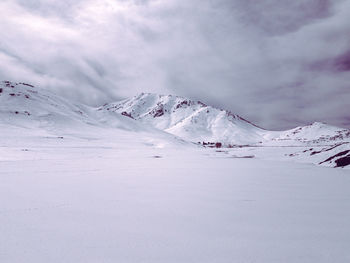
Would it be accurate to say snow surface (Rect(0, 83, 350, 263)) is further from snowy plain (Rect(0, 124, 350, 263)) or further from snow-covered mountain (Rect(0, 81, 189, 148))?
snow-covered mountain (Rect(0, 81, 189, 148))

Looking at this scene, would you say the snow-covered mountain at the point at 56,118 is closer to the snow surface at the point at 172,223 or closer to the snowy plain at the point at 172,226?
the snow surface at the point at 172,223

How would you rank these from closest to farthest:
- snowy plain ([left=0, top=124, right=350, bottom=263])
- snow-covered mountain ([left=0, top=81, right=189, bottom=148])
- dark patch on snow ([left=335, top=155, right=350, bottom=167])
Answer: snowy plain ([left=0, top=124, right=350, bottom=263]) → dark patch on snow ([left=335, top=155, right=350, bottom=167]) → snow-covered mountain ([left=0, top=81, right=189, bottom=148])

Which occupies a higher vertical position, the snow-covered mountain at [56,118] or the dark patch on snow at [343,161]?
the snow-covered mountain at [56,118]

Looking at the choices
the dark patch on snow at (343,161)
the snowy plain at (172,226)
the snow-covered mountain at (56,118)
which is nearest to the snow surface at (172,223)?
the snowy plain at (172,226)

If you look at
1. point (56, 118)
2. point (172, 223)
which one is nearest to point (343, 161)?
point (172, 223)

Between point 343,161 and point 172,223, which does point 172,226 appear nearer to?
point 172,223

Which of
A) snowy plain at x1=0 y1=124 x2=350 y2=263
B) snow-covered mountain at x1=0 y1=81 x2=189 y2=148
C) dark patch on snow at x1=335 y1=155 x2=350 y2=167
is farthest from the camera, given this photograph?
snow-covered mountain at x1=0 y1=81 x2=189 y2=148

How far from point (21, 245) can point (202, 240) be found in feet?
6.99

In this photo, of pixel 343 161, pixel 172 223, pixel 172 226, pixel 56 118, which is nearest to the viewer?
pixel 172 226

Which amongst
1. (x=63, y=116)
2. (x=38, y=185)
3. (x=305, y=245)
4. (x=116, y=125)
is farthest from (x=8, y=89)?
(x=305, y=245)

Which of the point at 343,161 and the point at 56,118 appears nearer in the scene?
the point at 343,161

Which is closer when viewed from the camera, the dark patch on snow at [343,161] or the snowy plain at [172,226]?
the snowy plain at [172,226]

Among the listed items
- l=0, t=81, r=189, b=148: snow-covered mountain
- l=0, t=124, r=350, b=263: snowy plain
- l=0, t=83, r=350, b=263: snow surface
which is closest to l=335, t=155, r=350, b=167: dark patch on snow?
l=0, t=83, r=350, b=263: snow surface

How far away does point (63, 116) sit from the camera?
82.0 metres
